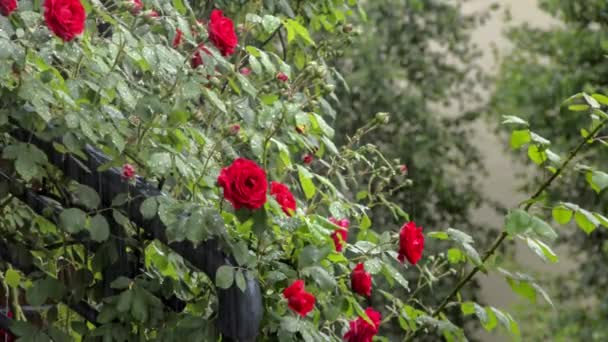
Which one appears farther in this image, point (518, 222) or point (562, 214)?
point (562, 214)

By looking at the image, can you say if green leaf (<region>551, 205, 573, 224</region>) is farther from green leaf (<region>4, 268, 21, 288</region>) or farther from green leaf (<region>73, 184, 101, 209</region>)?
green leaf (<region>4, 268, 21, 288</region>)

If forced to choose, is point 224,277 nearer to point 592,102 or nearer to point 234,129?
point 234,129

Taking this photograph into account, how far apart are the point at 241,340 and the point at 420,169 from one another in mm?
6043

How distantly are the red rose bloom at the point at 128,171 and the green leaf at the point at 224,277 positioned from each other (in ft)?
0.67

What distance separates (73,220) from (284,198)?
1.14 feet

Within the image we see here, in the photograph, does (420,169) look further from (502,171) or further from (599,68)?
(502,171)

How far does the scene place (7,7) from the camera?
5.16 feet

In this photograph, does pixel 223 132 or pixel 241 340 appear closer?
pixel 241 340

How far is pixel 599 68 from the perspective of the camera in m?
6.54

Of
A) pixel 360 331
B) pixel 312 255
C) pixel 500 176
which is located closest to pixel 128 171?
pixel 312 255

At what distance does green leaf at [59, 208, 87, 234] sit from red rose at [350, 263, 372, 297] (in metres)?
0.47

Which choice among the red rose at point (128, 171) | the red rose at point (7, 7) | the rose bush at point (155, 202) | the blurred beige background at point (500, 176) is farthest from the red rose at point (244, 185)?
the blurred beige background at point (500, 176)

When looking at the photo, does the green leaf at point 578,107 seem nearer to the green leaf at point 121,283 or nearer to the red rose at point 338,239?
the red rose at point 338,239

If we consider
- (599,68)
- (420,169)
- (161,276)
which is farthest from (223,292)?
(420,169)
